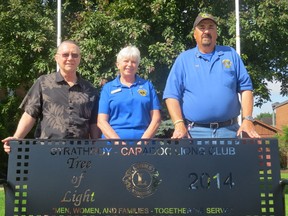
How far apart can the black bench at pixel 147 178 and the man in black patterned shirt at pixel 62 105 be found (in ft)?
3.08

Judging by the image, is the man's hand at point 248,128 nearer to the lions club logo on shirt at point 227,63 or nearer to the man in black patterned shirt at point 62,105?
the lions club logo on shirt at point 227,63

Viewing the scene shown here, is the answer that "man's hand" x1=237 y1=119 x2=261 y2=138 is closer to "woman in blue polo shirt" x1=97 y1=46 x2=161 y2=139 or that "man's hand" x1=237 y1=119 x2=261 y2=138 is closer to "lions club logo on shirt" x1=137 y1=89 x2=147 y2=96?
"woman in blue polo shirt" x1=97 y1=46 x2=161 y2=139

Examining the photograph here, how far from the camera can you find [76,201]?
8.93 feet

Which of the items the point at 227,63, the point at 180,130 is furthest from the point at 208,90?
the point at 180,130

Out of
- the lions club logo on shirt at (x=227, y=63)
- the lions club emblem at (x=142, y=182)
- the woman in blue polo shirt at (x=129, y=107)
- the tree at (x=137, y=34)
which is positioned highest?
the tree at (x=137, y=34)

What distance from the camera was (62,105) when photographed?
3721mm

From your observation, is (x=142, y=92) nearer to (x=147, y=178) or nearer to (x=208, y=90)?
(x=208, y=90)

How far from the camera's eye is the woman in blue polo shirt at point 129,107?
395cm

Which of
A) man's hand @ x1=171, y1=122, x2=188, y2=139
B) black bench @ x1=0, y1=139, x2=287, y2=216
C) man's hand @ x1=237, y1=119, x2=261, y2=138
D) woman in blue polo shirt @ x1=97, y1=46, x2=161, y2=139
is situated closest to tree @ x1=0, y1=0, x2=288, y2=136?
woman in blue polo shirt @ x1=97, y1=46, x2=161, y2=139

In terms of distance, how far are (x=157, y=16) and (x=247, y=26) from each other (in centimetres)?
221

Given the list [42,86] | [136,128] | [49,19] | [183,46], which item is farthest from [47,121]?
[49,19]

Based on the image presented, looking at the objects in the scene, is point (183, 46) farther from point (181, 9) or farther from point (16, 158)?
point (16, 158)

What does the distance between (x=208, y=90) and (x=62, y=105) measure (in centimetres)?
109

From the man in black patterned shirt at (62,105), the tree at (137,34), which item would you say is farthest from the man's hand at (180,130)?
the tree at (137,34)
